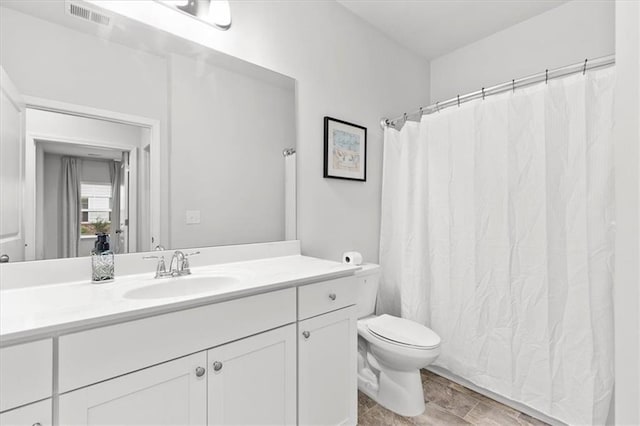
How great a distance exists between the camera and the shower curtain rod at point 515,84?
4.79 ft

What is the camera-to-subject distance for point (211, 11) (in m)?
1.50

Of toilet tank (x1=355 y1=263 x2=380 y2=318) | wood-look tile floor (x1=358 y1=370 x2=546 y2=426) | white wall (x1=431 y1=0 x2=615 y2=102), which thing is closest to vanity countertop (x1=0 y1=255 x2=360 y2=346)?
toilet tank (x1=355 y1=263 x2=380 y2=318)

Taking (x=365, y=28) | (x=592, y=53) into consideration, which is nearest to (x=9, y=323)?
(x=365, y=28)

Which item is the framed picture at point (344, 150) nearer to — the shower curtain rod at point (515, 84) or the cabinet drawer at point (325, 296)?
the shower curtain rod at point (515, 84)

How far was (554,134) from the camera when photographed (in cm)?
160

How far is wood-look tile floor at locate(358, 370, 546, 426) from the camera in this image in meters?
1.67

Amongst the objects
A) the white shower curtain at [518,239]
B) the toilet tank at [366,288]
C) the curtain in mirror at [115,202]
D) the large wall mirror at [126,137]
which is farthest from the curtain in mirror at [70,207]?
the white shower curtain at [518,239]

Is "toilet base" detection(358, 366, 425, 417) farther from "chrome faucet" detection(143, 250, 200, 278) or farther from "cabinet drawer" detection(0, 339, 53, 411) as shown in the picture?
"cabinet drawer" detection(0, 339, 53, 411)

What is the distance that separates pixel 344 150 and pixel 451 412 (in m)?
1.69

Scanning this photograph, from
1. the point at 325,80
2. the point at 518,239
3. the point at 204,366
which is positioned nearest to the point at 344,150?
the point at 325,80

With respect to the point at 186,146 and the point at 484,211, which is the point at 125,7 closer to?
the point at 186,146

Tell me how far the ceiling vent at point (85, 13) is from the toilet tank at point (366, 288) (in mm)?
1769

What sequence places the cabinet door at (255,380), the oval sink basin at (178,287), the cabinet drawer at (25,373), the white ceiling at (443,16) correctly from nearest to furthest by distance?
1. the cabinet drawer at (25,373)
2. the cabinet door at (255,380)
3. the oval sink basin at (178,287)
4. the white ceiling at (443,16)

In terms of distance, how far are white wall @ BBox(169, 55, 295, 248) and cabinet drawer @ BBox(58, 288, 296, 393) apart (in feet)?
1.79
